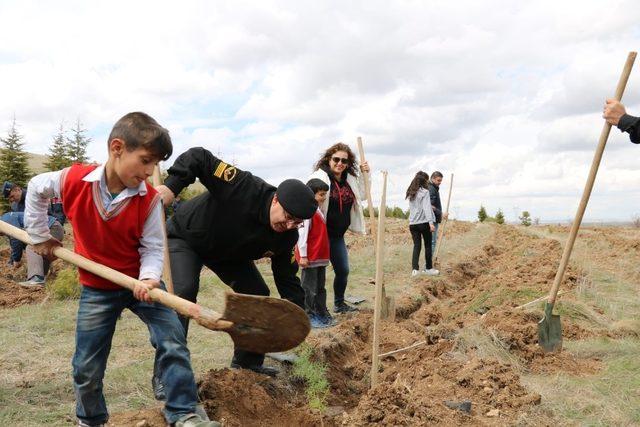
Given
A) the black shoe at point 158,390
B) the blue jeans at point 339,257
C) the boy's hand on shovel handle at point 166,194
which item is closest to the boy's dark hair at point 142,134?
the boy's hand on shovel handle at point 166,194

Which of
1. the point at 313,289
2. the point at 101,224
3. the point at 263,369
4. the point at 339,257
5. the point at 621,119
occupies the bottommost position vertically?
the point at 263,369

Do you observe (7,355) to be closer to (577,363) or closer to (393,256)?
(577,363)

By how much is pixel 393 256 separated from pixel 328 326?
6.87 m

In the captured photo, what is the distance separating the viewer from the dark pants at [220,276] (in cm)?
391

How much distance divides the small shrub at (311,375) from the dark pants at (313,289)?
1252 mm

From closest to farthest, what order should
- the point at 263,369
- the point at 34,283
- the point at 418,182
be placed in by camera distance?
the point at 263,369 < the point at 34,283 < the point at 418,182

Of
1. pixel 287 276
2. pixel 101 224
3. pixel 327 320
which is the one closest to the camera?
pixel 101 224

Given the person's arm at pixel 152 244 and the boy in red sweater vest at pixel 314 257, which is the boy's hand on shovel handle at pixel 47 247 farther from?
the boy in red sweater vest at pixel 314 257

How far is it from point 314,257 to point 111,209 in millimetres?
3662

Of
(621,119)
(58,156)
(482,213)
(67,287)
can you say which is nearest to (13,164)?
(58,156)

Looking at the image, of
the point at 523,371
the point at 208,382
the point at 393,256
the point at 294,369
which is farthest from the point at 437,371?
the point at 393,256

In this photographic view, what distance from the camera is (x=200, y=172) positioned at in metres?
3.87

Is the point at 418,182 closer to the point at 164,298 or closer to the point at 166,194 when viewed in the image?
the point at 166,194

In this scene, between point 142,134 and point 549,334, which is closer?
point 142,134
